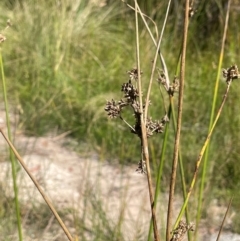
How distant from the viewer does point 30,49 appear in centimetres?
415

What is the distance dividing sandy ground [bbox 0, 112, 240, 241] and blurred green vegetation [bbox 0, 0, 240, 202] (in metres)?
0.11

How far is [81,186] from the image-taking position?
9.66ft

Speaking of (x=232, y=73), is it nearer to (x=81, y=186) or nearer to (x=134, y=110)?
(x=134, y=110)

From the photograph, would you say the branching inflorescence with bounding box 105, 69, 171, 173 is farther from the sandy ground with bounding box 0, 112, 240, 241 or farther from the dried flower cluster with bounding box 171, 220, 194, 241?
the sandy ground with bounding box 0, 112, 240, 241

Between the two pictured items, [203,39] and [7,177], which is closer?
[7,177]

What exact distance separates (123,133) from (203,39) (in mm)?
1641

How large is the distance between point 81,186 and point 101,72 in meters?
1.22

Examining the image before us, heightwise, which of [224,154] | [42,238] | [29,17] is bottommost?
[42,238]

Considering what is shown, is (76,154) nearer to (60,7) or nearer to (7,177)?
(7,177)

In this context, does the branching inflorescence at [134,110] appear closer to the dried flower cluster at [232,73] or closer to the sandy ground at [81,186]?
the dried flower cluster at [232,73]

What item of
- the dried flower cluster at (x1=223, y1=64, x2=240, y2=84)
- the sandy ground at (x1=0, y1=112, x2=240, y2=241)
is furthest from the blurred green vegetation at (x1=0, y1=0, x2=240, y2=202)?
the dried flower cluster at (x1=223, y1=64, x2=240, y2=84)

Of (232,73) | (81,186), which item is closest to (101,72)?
(81,186)

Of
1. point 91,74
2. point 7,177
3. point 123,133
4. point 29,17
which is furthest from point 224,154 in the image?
point 29,17

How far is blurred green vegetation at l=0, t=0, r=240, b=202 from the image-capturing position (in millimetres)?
3244
